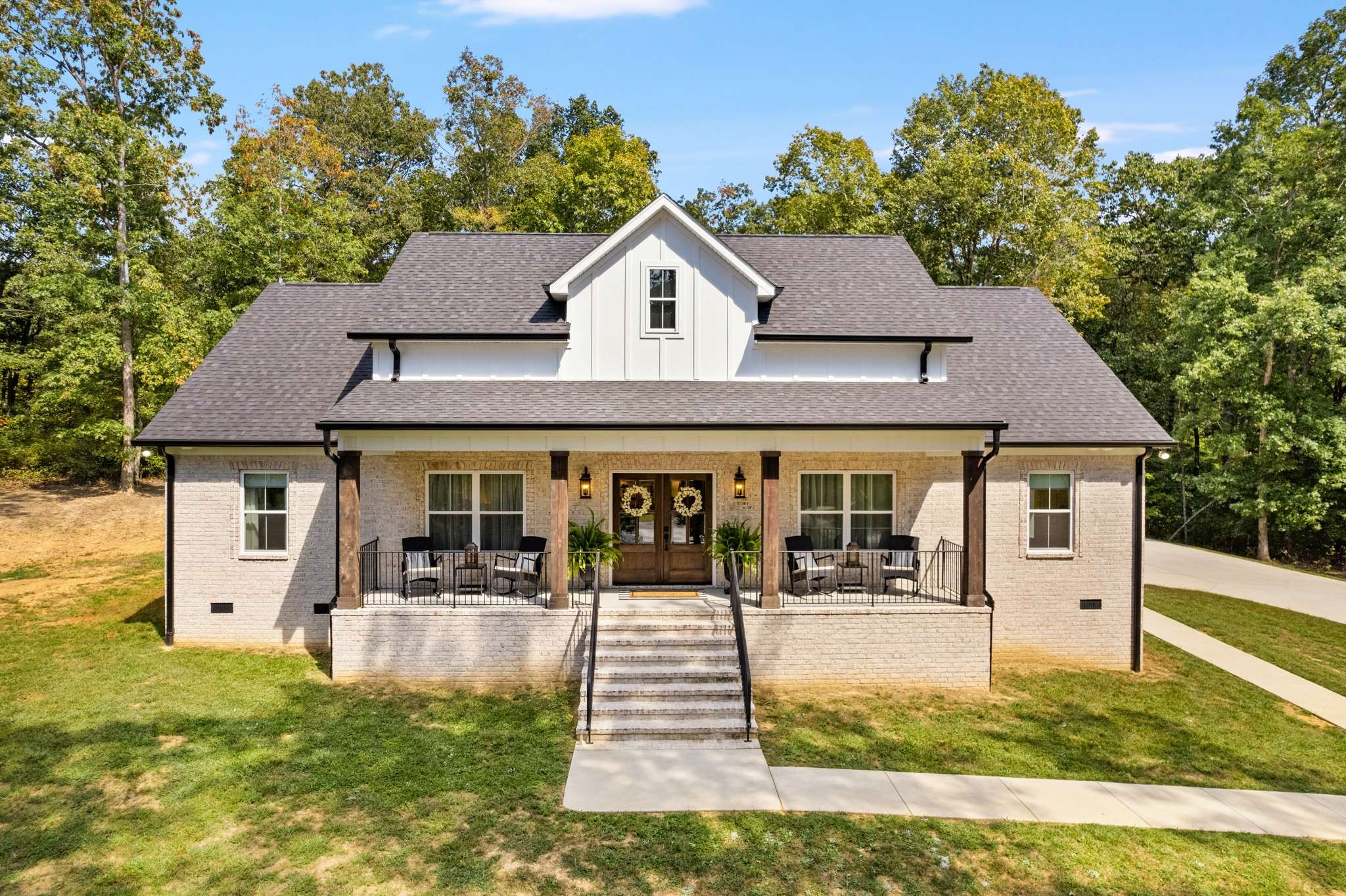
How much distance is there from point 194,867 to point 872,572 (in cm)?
1006

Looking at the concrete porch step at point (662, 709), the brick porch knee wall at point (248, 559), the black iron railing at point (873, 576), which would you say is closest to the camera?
Result: the concrete porch step at point (662, 709)

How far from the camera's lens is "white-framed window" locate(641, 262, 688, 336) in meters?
13.1

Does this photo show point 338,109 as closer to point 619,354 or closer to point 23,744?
point 619,354

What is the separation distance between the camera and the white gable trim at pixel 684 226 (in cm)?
1289

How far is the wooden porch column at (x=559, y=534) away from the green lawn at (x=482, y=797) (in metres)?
1.52

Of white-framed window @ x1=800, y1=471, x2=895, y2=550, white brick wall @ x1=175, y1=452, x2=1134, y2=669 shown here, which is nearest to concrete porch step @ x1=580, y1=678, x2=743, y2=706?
white brick wall @ x1=175, y1=452, x2=1134, y2=669

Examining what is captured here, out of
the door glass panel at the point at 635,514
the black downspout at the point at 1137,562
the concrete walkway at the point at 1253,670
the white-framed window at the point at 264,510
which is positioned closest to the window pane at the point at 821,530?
the door glass panel at the point at 635,514

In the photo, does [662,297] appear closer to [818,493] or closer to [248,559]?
[818,493]

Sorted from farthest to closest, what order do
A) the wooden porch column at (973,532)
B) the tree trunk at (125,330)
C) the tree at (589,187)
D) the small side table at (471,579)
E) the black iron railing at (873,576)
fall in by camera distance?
the tree at (589,187) < the tree trunk at (125,330) < the small side table at (471,579) < the black iron railing at (873,576) < the wooden porch column at (973,532)

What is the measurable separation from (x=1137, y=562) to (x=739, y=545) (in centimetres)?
761

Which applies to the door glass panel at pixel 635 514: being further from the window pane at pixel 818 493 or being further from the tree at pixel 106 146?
the tree at pixel 106 146

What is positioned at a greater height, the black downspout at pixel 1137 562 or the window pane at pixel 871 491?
the window pane at pixel 871 491

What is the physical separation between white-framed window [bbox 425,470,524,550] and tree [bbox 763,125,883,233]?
2204cm

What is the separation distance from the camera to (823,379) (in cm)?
1341
